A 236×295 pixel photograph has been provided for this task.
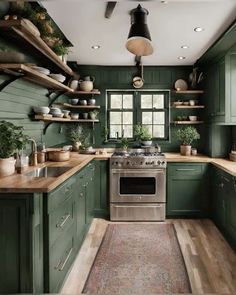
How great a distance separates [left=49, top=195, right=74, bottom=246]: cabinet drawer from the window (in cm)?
287

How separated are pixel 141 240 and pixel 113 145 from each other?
2.15 metres

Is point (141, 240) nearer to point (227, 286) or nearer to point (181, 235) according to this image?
point (181, 235)

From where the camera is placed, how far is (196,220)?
16.0 ft

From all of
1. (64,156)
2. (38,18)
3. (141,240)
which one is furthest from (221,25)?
(141,240)

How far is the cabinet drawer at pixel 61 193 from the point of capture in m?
2.38

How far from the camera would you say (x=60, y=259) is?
269cm

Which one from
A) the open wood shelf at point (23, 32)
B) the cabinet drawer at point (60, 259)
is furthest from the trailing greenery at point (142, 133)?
the cabinet drawer at point (60, 259)

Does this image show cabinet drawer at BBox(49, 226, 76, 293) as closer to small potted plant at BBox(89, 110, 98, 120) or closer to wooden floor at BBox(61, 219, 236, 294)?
wooden floor at BBox(61, 219, 236, 294)

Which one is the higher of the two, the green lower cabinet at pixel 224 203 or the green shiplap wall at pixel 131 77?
the green shiplap wall at pixel 131 77

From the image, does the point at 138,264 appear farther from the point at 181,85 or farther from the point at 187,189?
the point at 181,85

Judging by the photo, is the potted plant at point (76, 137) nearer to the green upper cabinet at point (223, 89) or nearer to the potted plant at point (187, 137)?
the potted plant at point (187, 137)

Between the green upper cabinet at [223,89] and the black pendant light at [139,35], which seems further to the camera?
the green upper cabinet at [223,89]

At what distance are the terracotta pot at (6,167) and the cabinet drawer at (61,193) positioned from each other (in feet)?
1.47

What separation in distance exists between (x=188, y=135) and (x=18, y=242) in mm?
3798
